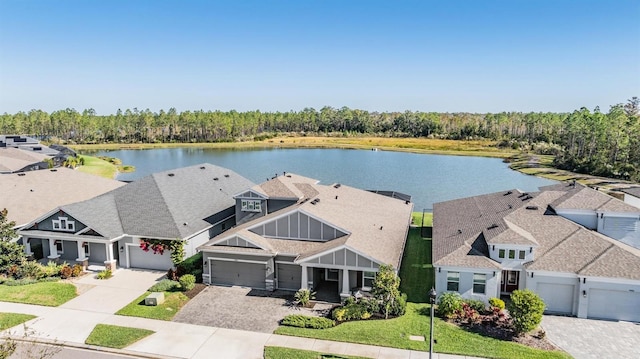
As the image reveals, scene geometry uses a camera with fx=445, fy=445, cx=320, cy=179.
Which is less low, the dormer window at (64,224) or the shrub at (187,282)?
the dormer window at (64,224)

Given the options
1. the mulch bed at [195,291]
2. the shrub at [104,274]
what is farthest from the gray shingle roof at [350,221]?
the shrub at [104,274]

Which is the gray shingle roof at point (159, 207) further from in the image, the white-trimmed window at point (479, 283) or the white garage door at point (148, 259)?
the white-trimmed window at point (479, 283)

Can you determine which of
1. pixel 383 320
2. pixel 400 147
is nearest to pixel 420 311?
pixel 383 320

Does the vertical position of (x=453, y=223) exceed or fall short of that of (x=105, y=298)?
it exceeds it

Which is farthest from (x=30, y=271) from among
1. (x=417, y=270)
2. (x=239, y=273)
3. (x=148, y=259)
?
(x=417, y=270)

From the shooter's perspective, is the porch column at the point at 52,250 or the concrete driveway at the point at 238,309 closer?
the concrete driveway at the point at 238,309

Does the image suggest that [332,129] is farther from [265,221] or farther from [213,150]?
[265,221]

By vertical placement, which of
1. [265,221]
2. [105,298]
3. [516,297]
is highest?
[265,221]
